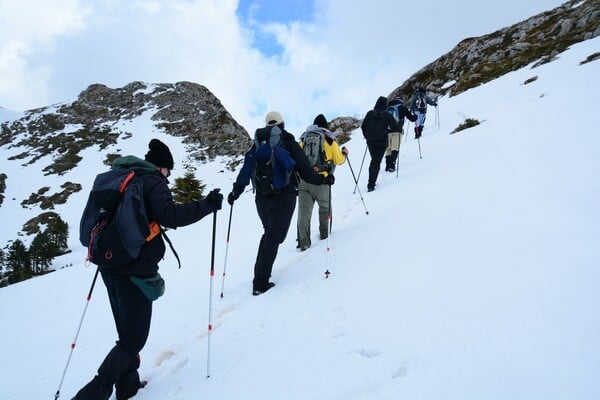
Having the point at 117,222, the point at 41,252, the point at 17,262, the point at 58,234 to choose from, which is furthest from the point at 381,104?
the point at 17,262

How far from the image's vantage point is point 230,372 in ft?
10.2

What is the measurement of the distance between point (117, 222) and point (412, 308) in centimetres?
273

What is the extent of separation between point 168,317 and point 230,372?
240cm

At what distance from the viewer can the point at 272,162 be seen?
449cm

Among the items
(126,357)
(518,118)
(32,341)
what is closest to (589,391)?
(126,357)

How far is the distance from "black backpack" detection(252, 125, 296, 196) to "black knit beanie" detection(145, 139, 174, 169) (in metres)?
1.43

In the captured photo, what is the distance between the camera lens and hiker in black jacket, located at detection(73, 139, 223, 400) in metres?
2.88

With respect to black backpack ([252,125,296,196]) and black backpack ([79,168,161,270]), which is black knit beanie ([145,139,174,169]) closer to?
black backpack ([79,168,161,270])

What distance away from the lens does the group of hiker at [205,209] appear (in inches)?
115

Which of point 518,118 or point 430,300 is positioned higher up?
point 518,118

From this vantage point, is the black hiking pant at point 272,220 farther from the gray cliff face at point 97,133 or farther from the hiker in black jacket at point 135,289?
the gray cliff face at point 97,133

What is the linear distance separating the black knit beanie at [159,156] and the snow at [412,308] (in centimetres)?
211

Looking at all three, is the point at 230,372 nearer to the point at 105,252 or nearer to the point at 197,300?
the point at 105,252

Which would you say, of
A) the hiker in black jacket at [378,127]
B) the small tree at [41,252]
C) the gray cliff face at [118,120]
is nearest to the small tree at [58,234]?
the small tree at [41,252]
